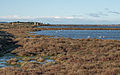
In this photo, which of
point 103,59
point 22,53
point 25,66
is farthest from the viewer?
point 22,53

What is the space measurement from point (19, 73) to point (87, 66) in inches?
232

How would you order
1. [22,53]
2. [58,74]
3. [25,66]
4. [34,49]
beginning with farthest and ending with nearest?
[34,49] < [22,53] < [25,66] < [58,74]

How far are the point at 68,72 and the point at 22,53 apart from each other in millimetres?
14255

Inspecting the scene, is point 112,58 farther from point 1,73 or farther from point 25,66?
point 1,73

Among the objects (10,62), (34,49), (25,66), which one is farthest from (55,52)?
(25,66)

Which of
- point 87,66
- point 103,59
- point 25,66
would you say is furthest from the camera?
point 103,59

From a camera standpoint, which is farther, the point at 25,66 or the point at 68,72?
the point at 25,66

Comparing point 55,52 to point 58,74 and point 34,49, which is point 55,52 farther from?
point 58,74

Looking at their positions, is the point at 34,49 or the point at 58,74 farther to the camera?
the point at 34,49

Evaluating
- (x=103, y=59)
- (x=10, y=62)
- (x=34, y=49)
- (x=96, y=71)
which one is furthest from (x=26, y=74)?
(x=34, y=49)

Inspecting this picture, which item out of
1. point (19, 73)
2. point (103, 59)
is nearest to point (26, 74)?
point (19, 73)

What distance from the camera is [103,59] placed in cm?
2336

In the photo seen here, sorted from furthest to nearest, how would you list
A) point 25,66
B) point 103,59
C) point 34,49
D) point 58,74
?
point 34,49, point 103,59, point 25,66, point 58,74

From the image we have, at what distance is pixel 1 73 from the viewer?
16406 mm
